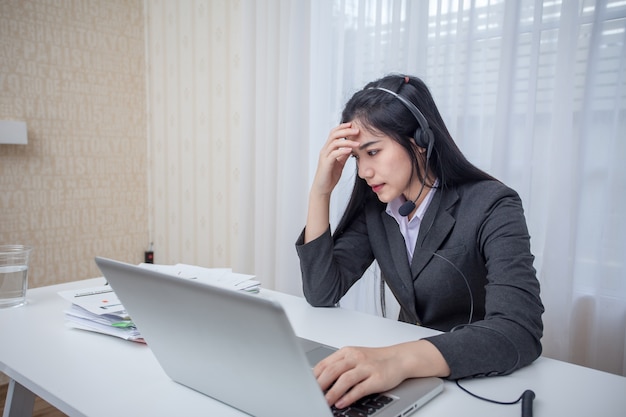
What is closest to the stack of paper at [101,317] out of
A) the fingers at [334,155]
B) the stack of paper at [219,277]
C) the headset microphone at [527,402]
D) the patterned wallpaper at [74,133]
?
the stack of paper at [219,277]

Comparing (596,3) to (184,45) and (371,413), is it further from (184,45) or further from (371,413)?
(184,45)

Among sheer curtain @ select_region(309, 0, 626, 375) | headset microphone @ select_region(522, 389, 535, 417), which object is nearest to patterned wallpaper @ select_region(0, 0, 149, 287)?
sheer curtain @ select_region(309, 0, 626, 375)

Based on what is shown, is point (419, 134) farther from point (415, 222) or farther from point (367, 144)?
point (415, 222)

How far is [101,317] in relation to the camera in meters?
1.02

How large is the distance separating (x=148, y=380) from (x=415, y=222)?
0.77 m

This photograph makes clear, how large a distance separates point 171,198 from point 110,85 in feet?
2.34

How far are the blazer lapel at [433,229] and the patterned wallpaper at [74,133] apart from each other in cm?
212

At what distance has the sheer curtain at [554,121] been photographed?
149 centimetres

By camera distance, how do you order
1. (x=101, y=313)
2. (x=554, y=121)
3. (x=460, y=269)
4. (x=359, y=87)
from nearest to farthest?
(x=101, y=313), (x=460, y=269), (x=554, y=121), (x=359, y=87)

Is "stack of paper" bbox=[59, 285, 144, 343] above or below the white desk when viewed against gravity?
above

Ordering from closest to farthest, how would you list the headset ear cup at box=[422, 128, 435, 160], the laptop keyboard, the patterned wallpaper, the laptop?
the laptop < the laptop keyboard < the headset ear cup at box=[422, 128, 435, 160] < the patterned wallpaper

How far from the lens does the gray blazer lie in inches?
33.2

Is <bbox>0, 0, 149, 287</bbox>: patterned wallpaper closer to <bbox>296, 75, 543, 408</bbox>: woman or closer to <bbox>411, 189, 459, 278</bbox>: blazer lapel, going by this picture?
<bbox>296, 75, 543, 408</bbox>: woman

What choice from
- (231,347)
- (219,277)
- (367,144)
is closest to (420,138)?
(367,144)
